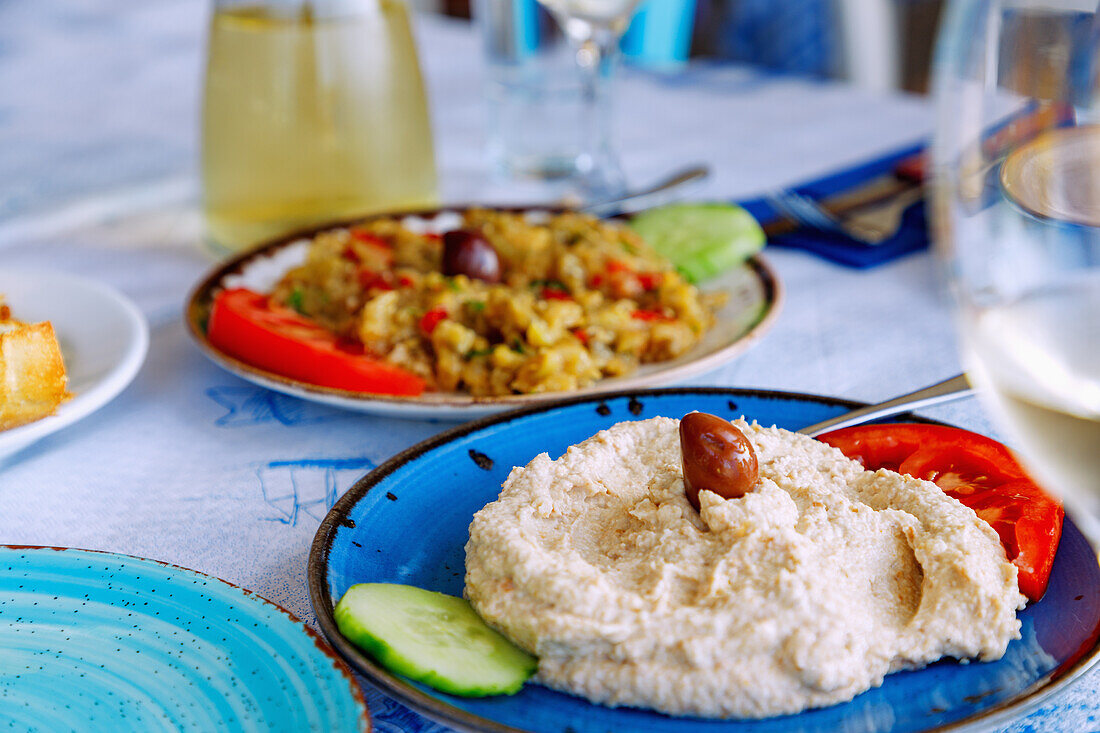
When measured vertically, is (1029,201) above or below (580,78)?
above

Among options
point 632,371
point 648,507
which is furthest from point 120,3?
point 648,507

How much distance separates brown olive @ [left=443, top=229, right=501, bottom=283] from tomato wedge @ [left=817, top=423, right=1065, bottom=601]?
1.99 feet

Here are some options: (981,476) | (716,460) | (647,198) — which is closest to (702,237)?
(647,198)

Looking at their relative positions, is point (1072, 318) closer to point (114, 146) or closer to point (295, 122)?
point (295, 122)

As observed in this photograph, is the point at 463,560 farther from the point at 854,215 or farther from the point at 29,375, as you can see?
the point at 854,215

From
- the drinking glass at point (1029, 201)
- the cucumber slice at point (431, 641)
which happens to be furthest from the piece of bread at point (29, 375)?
the drinking glass at point (1029, 201)

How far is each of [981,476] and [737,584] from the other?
1.18 feet

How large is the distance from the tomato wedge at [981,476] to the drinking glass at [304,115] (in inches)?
43.4

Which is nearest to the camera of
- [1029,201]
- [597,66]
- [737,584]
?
[1029,201]

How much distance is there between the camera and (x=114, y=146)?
2.52 metres

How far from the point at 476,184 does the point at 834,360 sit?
109 centimetres

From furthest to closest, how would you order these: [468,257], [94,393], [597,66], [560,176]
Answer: [560,176] → [597,66] → [468,257] → [94,393]

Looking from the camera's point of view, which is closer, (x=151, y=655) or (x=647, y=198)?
(x=151, y=655)

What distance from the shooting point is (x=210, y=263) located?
6.41 ft
